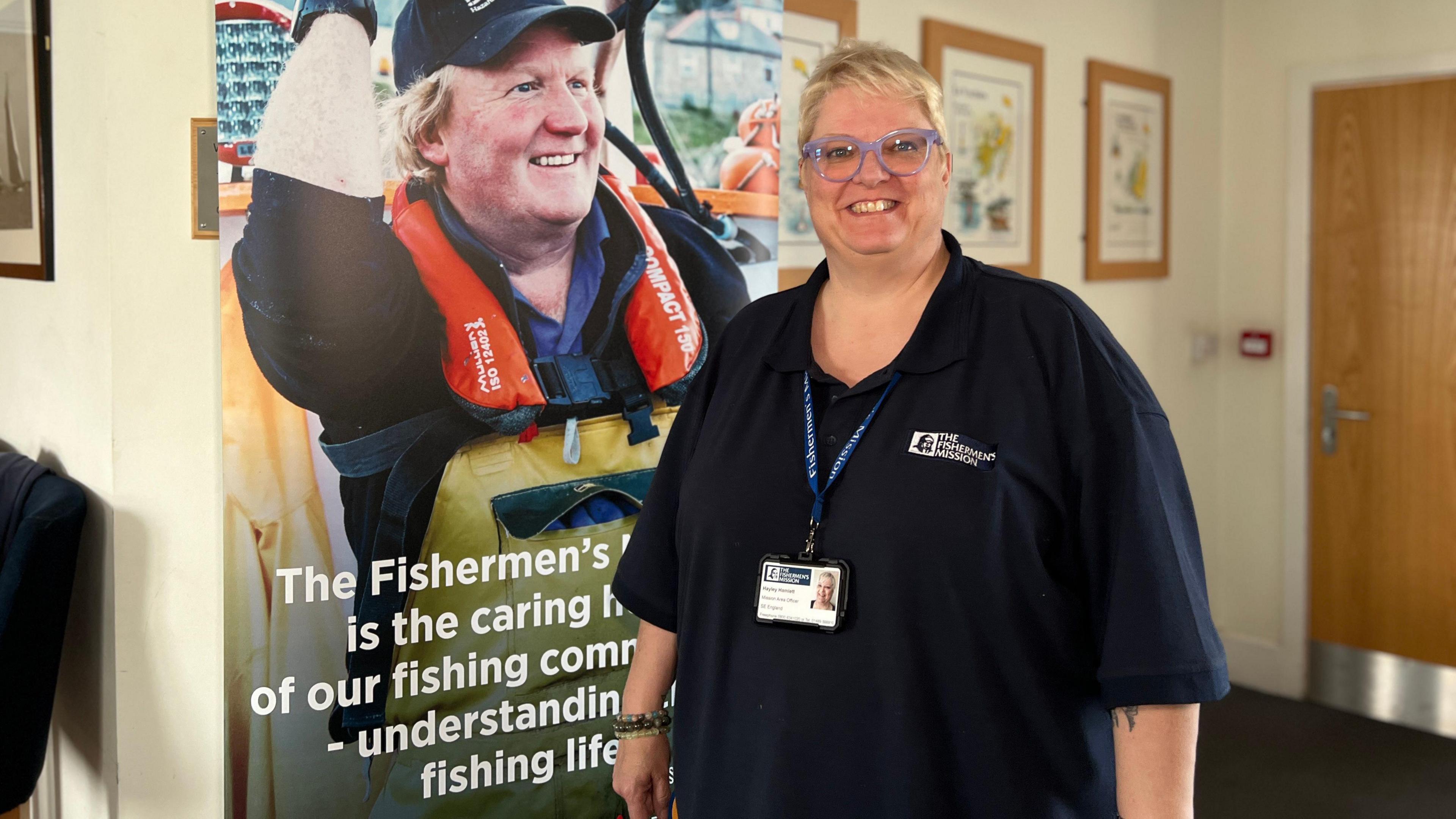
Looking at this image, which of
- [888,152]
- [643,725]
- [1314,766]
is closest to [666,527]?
[643,725]

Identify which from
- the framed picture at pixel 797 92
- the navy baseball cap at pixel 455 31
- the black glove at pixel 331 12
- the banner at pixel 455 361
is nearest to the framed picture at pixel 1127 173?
the framed picture at pixel 797 92

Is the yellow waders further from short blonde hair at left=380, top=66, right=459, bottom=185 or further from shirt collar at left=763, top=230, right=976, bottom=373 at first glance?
shirt collar at left=763, top=230, right=976, bottom=373

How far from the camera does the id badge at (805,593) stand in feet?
3.81

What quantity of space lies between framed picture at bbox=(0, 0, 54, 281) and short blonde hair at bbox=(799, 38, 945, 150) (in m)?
1.44

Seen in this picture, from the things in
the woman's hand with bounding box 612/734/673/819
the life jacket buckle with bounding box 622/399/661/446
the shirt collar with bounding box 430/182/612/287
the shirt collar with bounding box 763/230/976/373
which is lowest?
the woman's hand with bounding box 612/734/673/819

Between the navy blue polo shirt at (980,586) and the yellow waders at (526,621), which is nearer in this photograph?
the navy blue polo shirt at (980,586)

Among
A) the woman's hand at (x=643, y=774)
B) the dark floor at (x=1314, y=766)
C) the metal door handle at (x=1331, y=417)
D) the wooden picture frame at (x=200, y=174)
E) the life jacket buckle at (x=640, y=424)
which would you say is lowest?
the dark floor at (x=1314, y=766)

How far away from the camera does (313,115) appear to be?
1591 millimetres

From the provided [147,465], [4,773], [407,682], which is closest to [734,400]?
[407,682]

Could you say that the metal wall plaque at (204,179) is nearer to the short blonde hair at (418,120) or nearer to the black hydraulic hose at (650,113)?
the short blonde hair at (418,120)

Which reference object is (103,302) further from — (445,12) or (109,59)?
(445,12)

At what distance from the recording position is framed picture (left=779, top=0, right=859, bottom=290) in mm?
2715

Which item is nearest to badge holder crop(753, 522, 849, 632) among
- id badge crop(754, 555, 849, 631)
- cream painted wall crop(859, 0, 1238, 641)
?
id badge crop(754, 555, 849, 631)

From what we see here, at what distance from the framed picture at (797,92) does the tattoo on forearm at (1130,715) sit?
1.74 m
